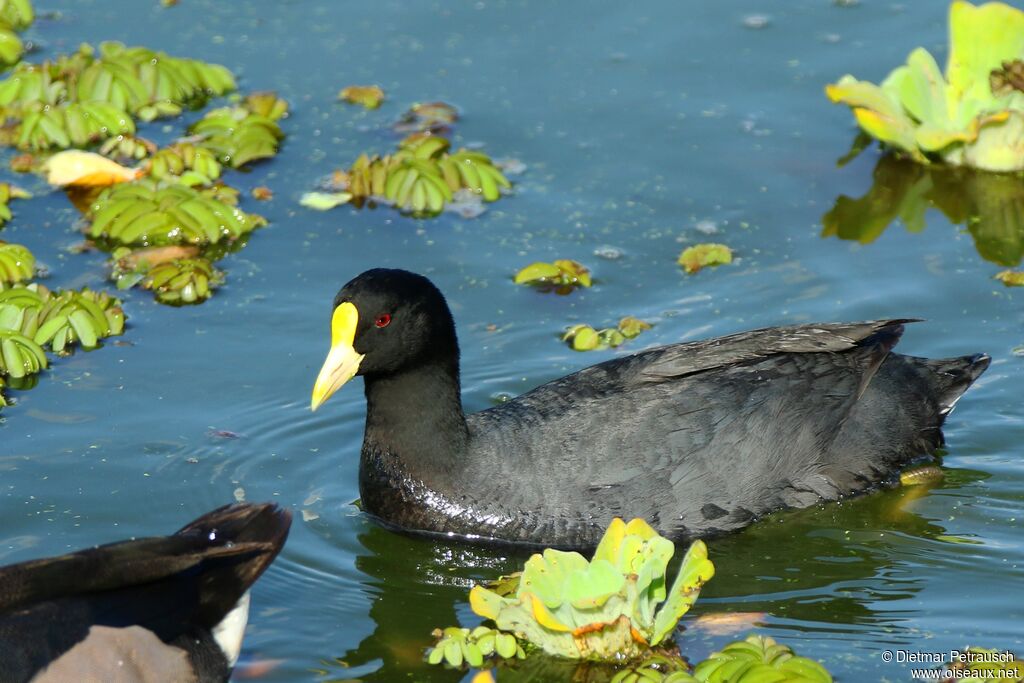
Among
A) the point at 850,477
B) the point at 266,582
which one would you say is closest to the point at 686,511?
the point at 850,477

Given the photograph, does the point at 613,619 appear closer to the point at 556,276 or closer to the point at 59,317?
the point at 556,276

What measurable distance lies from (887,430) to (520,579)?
6.74 ft

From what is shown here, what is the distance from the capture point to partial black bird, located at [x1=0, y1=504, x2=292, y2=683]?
4.47 m

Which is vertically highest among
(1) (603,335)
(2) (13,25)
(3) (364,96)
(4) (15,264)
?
(2) (13,25)

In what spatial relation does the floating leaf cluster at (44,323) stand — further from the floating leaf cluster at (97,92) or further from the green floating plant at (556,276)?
the green floating plant at (556,276)

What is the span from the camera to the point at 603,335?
7.49 metres

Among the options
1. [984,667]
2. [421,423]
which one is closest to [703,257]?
[421,423]

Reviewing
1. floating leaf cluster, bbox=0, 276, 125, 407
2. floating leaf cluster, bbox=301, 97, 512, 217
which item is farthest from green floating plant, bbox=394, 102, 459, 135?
floating leaf cluster, bbox=0, 276, 125, 407

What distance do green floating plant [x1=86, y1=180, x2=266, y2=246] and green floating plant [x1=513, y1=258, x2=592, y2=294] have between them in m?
1.58

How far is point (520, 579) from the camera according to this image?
211 inches

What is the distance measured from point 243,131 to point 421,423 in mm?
3538

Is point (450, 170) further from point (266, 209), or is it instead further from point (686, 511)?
point (686, 511)

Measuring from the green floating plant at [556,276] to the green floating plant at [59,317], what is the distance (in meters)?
1.98

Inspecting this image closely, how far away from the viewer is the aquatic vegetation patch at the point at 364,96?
972cm
